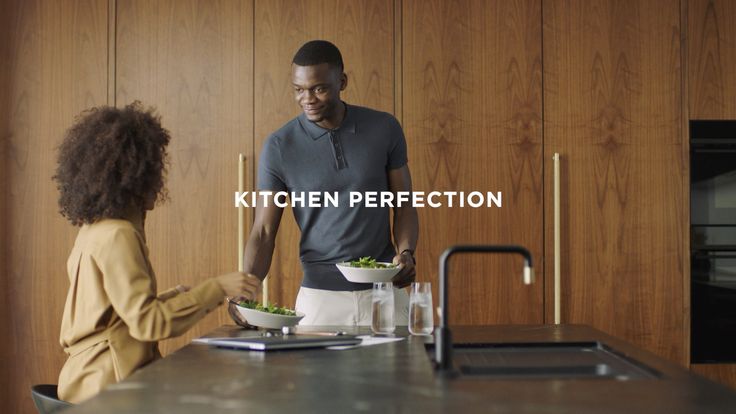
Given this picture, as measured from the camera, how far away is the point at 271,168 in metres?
2.63

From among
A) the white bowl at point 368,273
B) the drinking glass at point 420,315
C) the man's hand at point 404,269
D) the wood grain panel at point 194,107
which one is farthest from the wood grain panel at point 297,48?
the drinking glass at point 420,315

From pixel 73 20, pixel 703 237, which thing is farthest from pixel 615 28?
pixel 73 20

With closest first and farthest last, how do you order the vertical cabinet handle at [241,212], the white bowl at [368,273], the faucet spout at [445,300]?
the faucet spout at [445,300]
the white bowl at [368,273]
the vertical cabinet handle at [241,212]

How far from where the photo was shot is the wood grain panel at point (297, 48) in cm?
346

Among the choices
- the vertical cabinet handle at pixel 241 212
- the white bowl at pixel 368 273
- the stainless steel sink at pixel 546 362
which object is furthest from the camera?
the vertical cabinet handle at pixel 241 212

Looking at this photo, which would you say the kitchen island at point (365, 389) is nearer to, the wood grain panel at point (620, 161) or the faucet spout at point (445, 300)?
the faucet spout at point (445, 300)

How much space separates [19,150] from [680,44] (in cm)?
301

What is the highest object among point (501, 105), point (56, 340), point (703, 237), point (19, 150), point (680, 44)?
point (680, 44)

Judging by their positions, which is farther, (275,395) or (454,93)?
(454,93)

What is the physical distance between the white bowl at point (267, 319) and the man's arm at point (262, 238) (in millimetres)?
598

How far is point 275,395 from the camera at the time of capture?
1.26m

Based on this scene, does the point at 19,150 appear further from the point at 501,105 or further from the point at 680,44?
the point at 680,44

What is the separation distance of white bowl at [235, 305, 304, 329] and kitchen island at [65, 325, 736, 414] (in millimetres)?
254

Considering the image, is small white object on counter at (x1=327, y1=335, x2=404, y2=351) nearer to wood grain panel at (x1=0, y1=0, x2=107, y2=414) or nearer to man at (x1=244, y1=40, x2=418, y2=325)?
man at (x1=244, y1=40, x2=418, y2=325)
